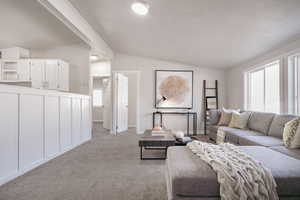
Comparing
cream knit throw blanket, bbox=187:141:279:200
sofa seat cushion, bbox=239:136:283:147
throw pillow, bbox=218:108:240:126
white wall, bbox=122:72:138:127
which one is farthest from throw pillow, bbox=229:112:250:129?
white wall, bbox=122:72:138:127

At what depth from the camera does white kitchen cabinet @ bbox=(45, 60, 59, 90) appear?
4074mm

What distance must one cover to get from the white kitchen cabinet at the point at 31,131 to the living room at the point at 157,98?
2cm

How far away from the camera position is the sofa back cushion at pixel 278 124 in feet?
8.37

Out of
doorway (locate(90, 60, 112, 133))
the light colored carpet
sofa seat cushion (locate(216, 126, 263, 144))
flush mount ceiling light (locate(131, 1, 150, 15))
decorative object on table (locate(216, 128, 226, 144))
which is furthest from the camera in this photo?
doorway (locate(90, 60, 112, 133))

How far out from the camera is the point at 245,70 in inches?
172

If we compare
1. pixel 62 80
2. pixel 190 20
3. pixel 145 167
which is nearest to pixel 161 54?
pixel 190 20

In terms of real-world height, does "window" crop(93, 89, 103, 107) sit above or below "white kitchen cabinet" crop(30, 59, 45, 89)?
below

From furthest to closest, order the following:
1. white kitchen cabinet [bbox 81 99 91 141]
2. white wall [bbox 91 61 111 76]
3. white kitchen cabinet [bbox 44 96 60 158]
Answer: white wall [bbox 91 61 111 76] < white kitchen cabinet [bbox 81 99 91 141] < white kitchen cabinet [bbox 44 96 60 158]

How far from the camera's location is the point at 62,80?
4145 millimetres

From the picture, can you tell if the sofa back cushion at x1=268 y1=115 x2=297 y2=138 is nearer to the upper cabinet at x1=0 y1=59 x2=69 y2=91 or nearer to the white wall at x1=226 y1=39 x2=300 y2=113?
the white wall at x1=226 y1=39 x2=300 y2=113

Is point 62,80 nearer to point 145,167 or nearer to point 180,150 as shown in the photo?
point 145,167

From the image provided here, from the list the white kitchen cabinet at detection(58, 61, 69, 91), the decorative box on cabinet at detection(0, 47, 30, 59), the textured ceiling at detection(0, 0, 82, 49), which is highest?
the textured ceiling at detection(0, 0, 82, 49)

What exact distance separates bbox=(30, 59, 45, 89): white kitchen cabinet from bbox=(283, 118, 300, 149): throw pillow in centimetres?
511

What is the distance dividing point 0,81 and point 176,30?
4689 millimetres
